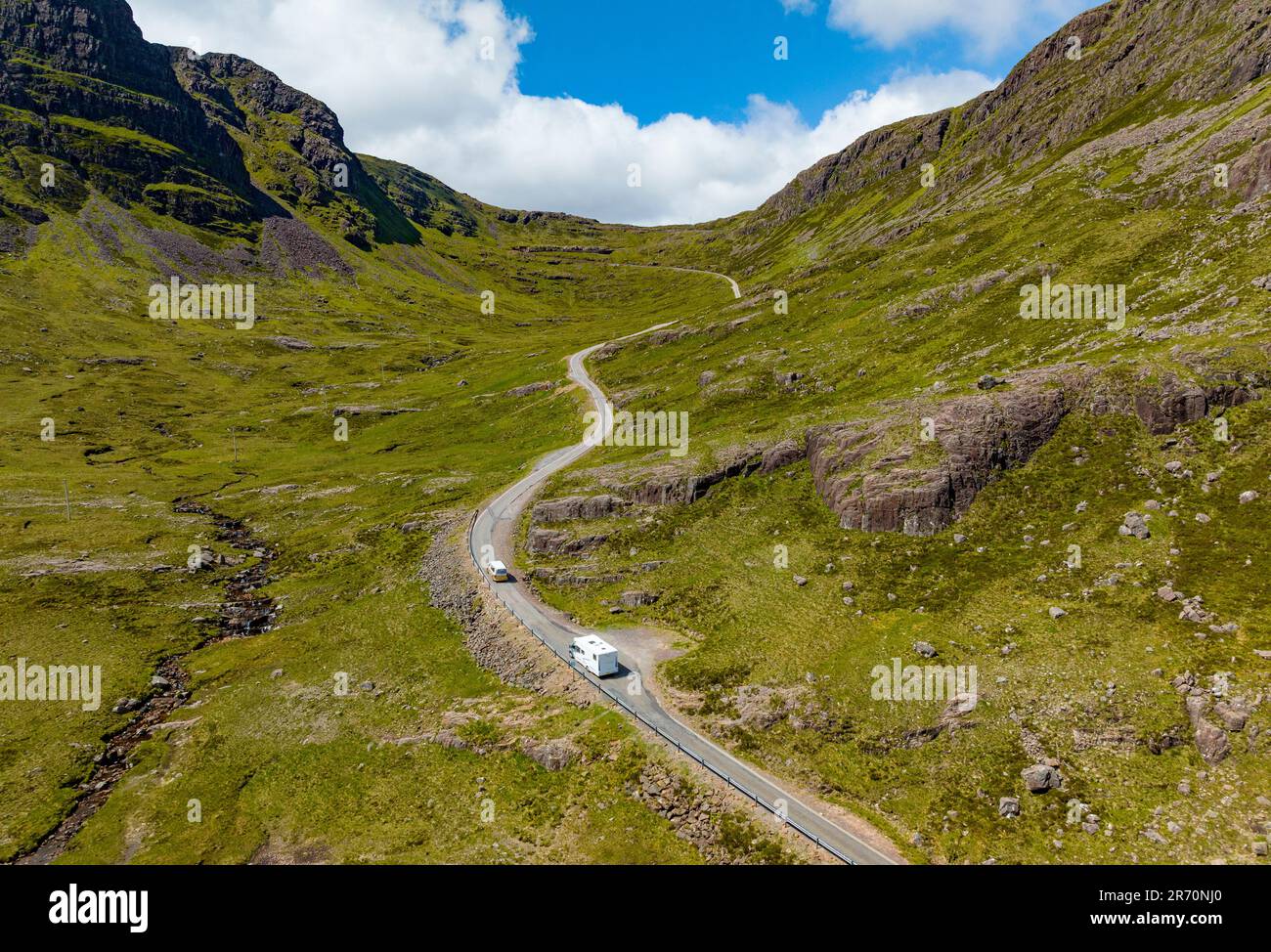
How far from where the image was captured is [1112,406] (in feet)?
162

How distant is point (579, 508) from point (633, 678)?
2952 centimetres

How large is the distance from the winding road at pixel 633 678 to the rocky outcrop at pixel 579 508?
4570mm

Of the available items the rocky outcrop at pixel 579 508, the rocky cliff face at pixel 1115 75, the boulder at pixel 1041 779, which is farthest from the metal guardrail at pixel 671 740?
the rocky cliff face at pixel 1115 75

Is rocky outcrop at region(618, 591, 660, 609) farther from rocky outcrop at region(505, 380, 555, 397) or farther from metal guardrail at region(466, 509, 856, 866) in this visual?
rocky outcrop at region(505, 380, 555, 397)

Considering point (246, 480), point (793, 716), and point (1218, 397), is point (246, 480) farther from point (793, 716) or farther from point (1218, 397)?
point (1218, 397)

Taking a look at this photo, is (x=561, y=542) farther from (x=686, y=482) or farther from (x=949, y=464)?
(x=949, y=464)

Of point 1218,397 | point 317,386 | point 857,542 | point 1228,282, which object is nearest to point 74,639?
point 857,542

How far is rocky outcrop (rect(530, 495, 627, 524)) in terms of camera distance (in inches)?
2675

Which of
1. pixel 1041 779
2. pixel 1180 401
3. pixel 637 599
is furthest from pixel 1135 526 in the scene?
pixel 637 599

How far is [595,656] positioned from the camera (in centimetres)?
4162

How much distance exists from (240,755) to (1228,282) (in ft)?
310

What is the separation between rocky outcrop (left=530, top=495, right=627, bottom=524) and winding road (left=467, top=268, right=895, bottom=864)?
180 inches

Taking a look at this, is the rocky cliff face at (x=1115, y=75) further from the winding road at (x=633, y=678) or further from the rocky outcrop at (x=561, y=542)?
the winding road at (x=633, y=678)

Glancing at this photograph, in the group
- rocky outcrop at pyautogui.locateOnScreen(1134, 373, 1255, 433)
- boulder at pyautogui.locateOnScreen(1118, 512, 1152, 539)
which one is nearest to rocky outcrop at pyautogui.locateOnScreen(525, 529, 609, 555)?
boulder at pyautogui.locateOnScreen(1118, 512, 1152, 539)
